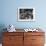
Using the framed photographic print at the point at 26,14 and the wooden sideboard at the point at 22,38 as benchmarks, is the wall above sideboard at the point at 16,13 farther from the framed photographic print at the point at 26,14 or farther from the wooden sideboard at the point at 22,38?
the wooden sideboard at the point at 22,38

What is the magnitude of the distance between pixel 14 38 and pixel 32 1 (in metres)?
1.34

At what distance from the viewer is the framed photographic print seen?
13.2ft

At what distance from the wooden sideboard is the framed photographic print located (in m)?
0.65

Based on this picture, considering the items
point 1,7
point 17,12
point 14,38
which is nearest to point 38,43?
point 14,38

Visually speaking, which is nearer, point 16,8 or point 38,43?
point 38,43

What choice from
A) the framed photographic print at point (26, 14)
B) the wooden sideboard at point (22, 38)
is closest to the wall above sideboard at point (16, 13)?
the framed photographic print at point (26, 14)

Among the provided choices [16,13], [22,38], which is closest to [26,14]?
[16,13]

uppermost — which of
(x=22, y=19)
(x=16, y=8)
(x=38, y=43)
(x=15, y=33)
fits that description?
(x=16, y=8)

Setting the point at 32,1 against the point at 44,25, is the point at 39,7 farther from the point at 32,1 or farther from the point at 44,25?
the point at 44,25

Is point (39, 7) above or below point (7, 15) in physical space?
above

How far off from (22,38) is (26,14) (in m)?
0.87

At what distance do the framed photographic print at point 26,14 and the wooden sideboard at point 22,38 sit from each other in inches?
25.6

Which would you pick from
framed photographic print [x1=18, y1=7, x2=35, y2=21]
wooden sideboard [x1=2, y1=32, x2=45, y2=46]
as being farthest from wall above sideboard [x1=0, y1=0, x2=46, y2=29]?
wooden sideboard [x1=2, y1=32, x2=45, y2=46]

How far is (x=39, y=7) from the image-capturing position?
405cm
